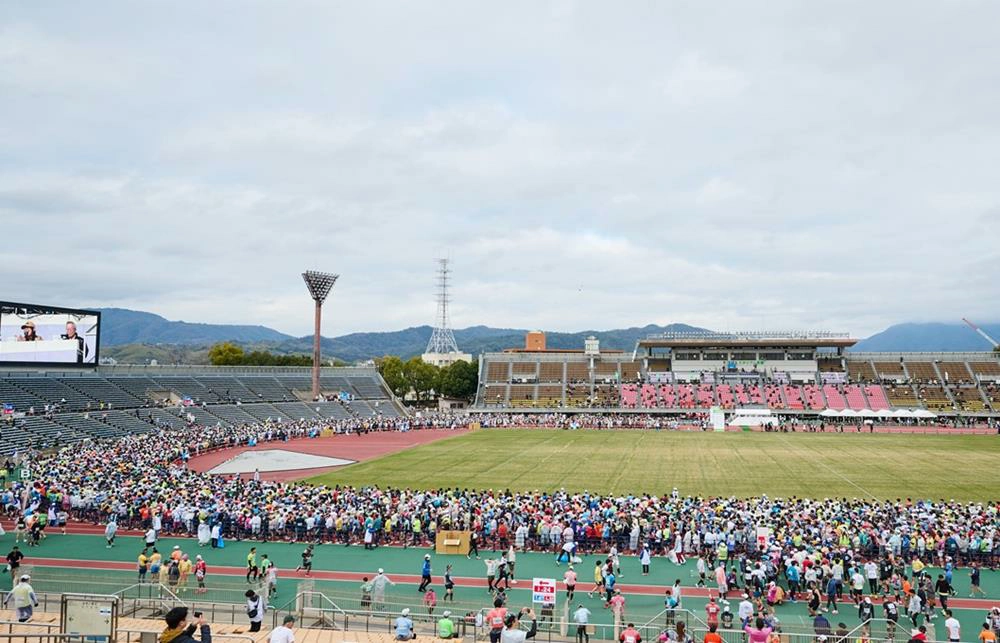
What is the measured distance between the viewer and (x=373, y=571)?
20.2 m

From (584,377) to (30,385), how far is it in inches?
2407

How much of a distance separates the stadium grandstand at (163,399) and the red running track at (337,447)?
A: 8.25 m

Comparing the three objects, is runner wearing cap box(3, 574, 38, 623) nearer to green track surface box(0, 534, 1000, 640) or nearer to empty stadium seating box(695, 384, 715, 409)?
green track surface box(0, 534, 1000, 640)

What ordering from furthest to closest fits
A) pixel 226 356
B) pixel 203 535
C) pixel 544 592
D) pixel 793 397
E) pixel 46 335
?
pixel 226 356, pixel 793 397, pixel 46 335, pixel 203 535, pixel 544 592

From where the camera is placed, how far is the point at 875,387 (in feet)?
275

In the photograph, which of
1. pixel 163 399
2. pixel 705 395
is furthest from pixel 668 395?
pixel 163 399

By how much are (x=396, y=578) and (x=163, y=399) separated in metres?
48.2

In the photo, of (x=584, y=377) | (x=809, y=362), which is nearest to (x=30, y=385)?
(x=584, y=377)

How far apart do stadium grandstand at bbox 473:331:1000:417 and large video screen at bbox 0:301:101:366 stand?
148 feet

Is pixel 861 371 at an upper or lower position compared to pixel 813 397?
upper

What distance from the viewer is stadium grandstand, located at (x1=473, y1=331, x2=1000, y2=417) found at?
81000 mm

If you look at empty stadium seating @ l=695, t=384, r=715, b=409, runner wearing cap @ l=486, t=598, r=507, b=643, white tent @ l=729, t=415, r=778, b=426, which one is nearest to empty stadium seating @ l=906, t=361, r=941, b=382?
empty stadium seating @ l=695, t=384, r=715, b=409

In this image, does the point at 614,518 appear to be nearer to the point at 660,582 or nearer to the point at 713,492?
the point at 660,582

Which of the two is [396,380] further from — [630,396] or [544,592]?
[544,592]
